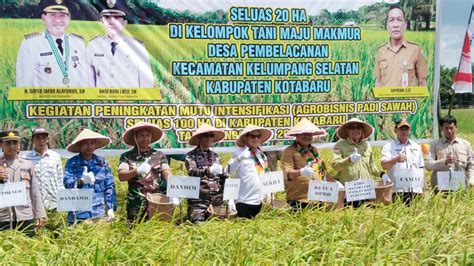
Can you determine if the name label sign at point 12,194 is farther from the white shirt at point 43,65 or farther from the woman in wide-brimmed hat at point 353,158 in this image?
the woman in wide-brimmed hat at point 353,158

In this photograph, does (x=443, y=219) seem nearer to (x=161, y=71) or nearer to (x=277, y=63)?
(x=277, y=63)

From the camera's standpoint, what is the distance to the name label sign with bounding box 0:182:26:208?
16.2 feet

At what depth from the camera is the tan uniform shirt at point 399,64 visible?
7.73 metres

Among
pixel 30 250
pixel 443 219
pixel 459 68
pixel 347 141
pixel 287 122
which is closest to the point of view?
pixel 30 250

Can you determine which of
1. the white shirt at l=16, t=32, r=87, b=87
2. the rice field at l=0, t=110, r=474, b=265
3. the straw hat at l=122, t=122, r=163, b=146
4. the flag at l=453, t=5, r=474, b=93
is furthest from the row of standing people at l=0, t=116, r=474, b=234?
the flag at l=453, t=5, r=474, b=93

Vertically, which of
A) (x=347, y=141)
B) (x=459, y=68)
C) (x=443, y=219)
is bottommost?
(x=443, y=219)

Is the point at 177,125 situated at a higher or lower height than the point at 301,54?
lower

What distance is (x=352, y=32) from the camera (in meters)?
7.60

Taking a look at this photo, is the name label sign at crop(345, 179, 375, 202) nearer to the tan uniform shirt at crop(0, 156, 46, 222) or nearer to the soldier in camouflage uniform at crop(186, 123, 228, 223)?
the soldier in camouflage uniform at crop(186, 123, 228, 223)

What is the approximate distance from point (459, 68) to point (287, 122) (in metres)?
2.85

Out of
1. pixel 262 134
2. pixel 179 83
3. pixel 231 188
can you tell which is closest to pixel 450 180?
pixel 262 134

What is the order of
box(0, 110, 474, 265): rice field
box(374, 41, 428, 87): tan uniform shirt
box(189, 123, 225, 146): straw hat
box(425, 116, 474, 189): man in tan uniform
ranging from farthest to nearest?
box(374, 41, 428, 87): tan uniform shirt, box(425, 116, 474, 189): man in tan uniform, box(189, 123, 225, 146): straw hat, box(0, 110, 474, 265): rice field

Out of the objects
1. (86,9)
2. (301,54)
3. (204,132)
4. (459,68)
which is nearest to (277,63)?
(301,54)

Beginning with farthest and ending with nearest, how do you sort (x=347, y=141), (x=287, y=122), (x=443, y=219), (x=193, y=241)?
(x=287, y=122) < (x=347, y=141) < (x=443, y=219) < (x=193, y=241)
